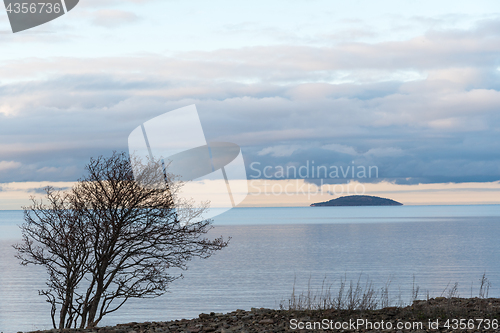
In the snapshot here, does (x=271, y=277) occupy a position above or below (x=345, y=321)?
below

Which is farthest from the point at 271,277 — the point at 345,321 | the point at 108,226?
the point at 345,321

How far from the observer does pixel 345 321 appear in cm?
1009

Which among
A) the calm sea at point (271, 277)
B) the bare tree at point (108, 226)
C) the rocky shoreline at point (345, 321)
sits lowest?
the calm sea at point (271, 277)

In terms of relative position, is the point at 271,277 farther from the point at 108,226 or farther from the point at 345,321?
the point at 345,321

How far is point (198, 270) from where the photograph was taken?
211 feet

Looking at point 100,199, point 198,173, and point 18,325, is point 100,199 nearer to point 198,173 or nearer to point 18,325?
point 198,173

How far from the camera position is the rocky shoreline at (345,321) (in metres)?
9.60

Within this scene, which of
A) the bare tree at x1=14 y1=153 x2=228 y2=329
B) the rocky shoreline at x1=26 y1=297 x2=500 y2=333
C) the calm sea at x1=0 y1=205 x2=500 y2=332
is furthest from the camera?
the calm sea at x1=0 y1=205 x2=500 y2=332

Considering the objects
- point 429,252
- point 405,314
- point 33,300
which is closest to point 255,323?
point 405,314

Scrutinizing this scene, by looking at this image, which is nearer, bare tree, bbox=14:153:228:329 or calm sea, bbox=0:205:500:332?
bare tree, bbox=14:153:228:329

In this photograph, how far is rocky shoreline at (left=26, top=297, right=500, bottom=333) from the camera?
9602 mm

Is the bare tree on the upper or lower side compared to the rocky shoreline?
upper

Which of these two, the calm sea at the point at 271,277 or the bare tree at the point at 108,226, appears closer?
the bare tree at the point at 108,226

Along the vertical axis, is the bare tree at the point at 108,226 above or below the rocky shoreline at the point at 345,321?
above
